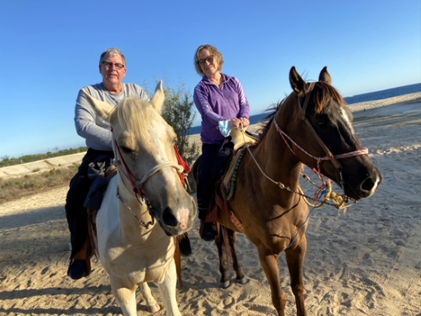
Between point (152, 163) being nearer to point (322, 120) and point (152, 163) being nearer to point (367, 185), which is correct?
point (322, 120)

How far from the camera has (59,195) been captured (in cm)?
1484

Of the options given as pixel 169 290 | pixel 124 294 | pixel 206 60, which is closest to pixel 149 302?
pixel 169 290

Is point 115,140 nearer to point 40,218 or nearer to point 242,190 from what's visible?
point 242,190

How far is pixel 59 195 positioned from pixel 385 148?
48.9 ft

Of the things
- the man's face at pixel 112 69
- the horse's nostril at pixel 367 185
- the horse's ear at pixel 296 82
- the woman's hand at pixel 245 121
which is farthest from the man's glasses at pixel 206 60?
the horse's nostril at pixel 367 185

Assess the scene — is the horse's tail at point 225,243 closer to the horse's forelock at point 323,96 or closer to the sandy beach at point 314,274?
the sandy beach at point 314,274

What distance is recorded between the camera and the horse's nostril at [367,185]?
1.92m

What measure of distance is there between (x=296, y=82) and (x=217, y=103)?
5.26 ft

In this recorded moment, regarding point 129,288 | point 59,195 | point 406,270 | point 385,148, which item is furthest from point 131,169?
point 59,195

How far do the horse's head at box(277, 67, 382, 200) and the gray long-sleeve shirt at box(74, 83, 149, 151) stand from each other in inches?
51.2

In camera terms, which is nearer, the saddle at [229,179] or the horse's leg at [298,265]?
the horse's leg at [298,265]

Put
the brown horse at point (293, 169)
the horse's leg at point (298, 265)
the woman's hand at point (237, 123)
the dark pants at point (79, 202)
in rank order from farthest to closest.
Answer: the woman's hand at point (237, 123) → the dark pants at point (79, 202) → the horse's leg at point (298, 265) → the brown horse at point (293, 169)

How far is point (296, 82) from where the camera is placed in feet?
7.34

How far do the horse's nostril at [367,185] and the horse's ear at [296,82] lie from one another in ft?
2.57
